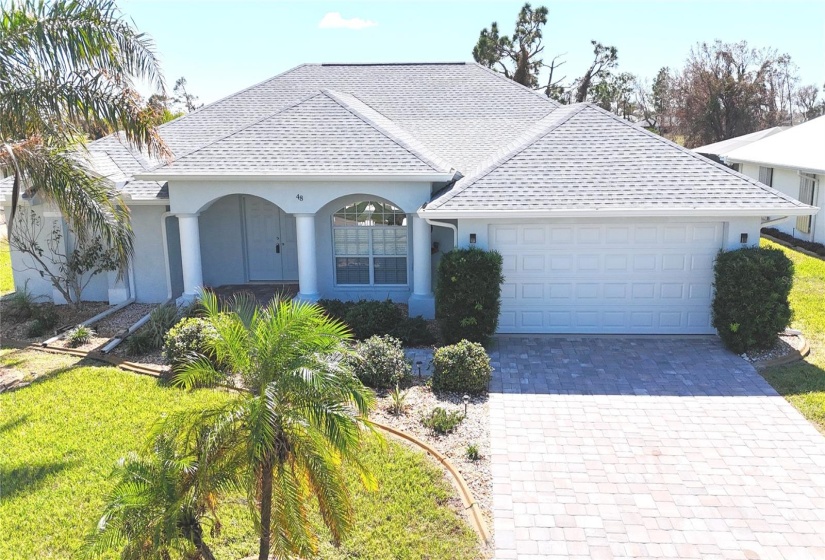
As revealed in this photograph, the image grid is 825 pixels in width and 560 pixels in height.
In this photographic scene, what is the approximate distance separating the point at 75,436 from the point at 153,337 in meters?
3.94

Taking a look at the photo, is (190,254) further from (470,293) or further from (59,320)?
(470,293)

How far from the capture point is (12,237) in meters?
15.4

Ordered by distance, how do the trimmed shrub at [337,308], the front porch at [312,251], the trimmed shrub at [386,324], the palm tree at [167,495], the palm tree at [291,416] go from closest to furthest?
the palm tree at [167,495] → the palm tree at [291,416] → the trimmed shrub at [386,324] → the trimmed shrub at [337,308] → the front porch at [312,251]

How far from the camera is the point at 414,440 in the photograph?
30.2 feet

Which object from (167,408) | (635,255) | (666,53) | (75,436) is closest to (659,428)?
(635,255)

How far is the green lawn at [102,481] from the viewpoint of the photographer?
274 inches

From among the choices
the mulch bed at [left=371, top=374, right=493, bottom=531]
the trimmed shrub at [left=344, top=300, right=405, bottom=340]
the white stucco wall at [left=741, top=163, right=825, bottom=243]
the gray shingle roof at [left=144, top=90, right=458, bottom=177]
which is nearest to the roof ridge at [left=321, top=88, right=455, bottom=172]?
the gray shingle roof at [left=144, top=90, right=458, bottom=177]

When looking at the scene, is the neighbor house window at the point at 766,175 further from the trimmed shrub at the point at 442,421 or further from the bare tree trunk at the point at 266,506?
the bare tree trunk at the point at 266,506

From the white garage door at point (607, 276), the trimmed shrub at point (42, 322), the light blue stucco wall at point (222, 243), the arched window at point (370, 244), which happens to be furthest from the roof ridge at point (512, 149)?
the trimmed shrub at point (42, 322)

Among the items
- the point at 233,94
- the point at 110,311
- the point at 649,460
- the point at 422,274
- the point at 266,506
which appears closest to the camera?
the point at 266,506

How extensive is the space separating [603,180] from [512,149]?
241cm

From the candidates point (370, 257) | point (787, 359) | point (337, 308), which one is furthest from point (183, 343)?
point (787, 359)

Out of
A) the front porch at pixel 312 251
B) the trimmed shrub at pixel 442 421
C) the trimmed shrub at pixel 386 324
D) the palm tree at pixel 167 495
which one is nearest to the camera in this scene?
the palm tree at pixel 167 495

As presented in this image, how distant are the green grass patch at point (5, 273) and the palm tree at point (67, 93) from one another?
640 centimetres
